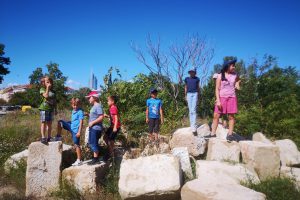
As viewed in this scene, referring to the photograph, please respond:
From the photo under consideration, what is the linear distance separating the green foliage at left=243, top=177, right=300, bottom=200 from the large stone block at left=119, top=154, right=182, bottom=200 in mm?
1312

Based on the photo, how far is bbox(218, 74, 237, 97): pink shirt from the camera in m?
6.39

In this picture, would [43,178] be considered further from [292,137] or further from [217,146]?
[292,137]

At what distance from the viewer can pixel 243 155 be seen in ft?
19.9

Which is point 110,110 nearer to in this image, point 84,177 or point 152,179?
point 84,177

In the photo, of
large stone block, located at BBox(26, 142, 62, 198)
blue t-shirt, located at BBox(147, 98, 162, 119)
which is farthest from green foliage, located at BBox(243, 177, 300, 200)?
large stone block, located at BBox(26, 142, 62, 198)

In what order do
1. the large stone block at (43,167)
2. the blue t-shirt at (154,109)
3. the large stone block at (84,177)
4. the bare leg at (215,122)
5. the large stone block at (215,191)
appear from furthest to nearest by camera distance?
the blue t-shirt at (154,109) < the bare leg at (215,122) < the large stone block at (43,167) < the large stone block at (84,177) < the large stone block at (215,191)

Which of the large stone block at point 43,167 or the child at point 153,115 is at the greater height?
→ the child at point 153,115

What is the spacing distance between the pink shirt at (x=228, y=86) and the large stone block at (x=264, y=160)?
120 cm

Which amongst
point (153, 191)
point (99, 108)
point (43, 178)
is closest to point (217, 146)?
point (153, 191)

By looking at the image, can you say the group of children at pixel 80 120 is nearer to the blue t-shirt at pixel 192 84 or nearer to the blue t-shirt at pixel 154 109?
the blue t-shirt at pixel 154 109

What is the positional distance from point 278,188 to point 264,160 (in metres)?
0.86

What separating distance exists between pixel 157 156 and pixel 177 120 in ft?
12.7

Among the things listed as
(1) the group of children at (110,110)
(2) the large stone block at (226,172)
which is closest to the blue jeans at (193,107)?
(1) the group of children at (110,110)

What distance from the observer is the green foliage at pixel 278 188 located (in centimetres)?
480
